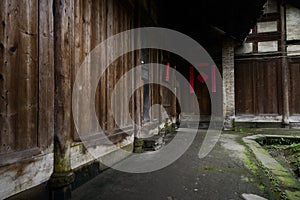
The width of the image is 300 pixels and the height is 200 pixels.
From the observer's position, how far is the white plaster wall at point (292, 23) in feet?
31.0

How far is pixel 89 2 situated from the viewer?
120 inches

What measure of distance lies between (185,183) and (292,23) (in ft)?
33.1

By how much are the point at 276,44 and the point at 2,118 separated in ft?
36.0

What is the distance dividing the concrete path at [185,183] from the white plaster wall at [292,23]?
27.0 ft

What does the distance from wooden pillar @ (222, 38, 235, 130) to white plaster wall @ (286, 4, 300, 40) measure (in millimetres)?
2672

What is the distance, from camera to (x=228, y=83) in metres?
9.46

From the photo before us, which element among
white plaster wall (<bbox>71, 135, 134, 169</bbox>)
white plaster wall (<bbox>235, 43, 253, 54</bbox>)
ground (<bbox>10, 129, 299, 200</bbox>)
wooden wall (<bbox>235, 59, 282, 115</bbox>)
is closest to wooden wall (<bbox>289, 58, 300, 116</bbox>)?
wooden wall (<bbox>235, 59, 282, 115</bbox>)

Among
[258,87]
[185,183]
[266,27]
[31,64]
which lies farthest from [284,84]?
[31,64]

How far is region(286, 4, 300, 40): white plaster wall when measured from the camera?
9461mm

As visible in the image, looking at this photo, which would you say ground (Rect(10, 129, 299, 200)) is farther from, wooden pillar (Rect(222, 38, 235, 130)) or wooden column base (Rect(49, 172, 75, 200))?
wooden pillar (Rect(222, 38, 235, 130))

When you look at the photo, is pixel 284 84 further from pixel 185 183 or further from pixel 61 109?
pixel 61 109

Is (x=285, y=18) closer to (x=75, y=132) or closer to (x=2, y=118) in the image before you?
(x=75, y=132)

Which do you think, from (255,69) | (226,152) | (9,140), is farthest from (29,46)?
(255,69)

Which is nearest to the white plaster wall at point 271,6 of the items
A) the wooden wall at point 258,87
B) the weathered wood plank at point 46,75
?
the wooden wall at point 258,87
